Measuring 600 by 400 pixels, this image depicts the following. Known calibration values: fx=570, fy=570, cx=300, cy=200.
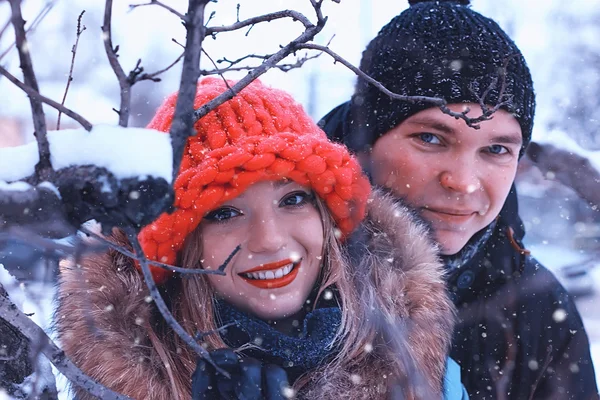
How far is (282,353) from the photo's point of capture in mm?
1852

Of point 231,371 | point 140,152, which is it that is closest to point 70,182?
point 140,152

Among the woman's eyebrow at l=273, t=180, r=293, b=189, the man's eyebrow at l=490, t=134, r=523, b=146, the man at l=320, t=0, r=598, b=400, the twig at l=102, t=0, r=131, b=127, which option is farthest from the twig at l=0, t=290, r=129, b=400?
the man's eyebrow at l=490, t=134, r=523, b=146

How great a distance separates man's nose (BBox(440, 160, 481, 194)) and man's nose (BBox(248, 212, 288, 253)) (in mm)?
871

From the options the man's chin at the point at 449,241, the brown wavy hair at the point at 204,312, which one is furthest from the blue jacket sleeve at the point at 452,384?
the man's chin at the point at 449,241

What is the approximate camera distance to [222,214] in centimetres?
183

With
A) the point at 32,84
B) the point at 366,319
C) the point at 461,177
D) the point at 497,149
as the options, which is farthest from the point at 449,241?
the point at 32,84

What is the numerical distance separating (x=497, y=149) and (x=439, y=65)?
0.44 m

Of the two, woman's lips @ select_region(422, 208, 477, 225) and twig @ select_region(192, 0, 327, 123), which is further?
woman's lips @ select_region(422, 208, 477, 225)

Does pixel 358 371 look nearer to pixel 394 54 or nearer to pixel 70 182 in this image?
pixel 70 182

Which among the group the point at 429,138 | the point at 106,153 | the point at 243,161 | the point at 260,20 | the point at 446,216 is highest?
the point at 429,138

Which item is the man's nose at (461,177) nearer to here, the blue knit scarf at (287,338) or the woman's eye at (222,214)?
the blue knit scarf at (287,338)

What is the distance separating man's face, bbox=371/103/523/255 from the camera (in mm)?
2307

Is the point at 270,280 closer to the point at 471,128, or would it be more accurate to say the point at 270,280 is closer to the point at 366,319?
the point at 366,319

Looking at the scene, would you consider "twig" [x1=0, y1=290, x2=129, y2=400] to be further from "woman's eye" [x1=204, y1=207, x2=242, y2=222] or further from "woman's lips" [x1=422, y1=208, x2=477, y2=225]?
"woman's lips" [x1=422, y1=208, x2=477, y2=225]
